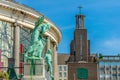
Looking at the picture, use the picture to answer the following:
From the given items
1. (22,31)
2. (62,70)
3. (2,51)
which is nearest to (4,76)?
(2,51)

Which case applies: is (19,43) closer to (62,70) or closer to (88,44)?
(88,44)

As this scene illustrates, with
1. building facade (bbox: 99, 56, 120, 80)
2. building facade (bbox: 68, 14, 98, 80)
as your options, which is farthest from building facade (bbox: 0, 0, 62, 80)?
building facade (bbox: 99, 56, 120, 80)

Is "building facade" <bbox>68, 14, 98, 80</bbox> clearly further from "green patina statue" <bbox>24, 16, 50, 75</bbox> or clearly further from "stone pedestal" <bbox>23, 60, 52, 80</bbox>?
"stone pedestal" <bbox>23, 60, 52, 80</bbox>

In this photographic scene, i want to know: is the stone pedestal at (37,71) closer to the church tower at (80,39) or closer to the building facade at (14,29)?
the building facade at (14,29)

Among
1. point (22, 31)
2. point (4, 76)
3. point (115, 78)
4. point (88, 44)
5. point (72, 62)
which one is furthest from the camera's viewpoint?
point (115, 78)

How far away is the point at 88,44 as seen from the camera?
134 metres

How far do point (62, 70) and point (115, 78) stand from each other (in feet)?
79.1

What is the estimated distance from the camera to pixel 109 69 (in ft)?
Result: 591

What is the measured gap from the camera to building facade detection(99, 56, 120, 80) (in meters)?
171

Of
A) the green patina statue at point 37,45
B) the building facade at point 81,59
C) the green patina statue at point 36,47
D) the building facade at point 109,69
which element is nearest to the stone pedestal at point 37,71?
the green patina statue at point 36,47

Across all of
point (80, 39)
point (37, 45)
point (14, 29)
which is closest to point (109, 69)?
point (80, 39)

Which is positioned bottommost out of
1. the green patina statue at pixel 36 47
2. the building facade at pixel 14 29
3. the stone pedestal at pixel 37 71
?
the stone pedestal at pixel 37 71

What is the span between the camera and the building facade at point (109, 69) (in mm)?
170750

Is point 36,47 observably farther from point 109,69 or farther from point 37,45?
point 109,69
